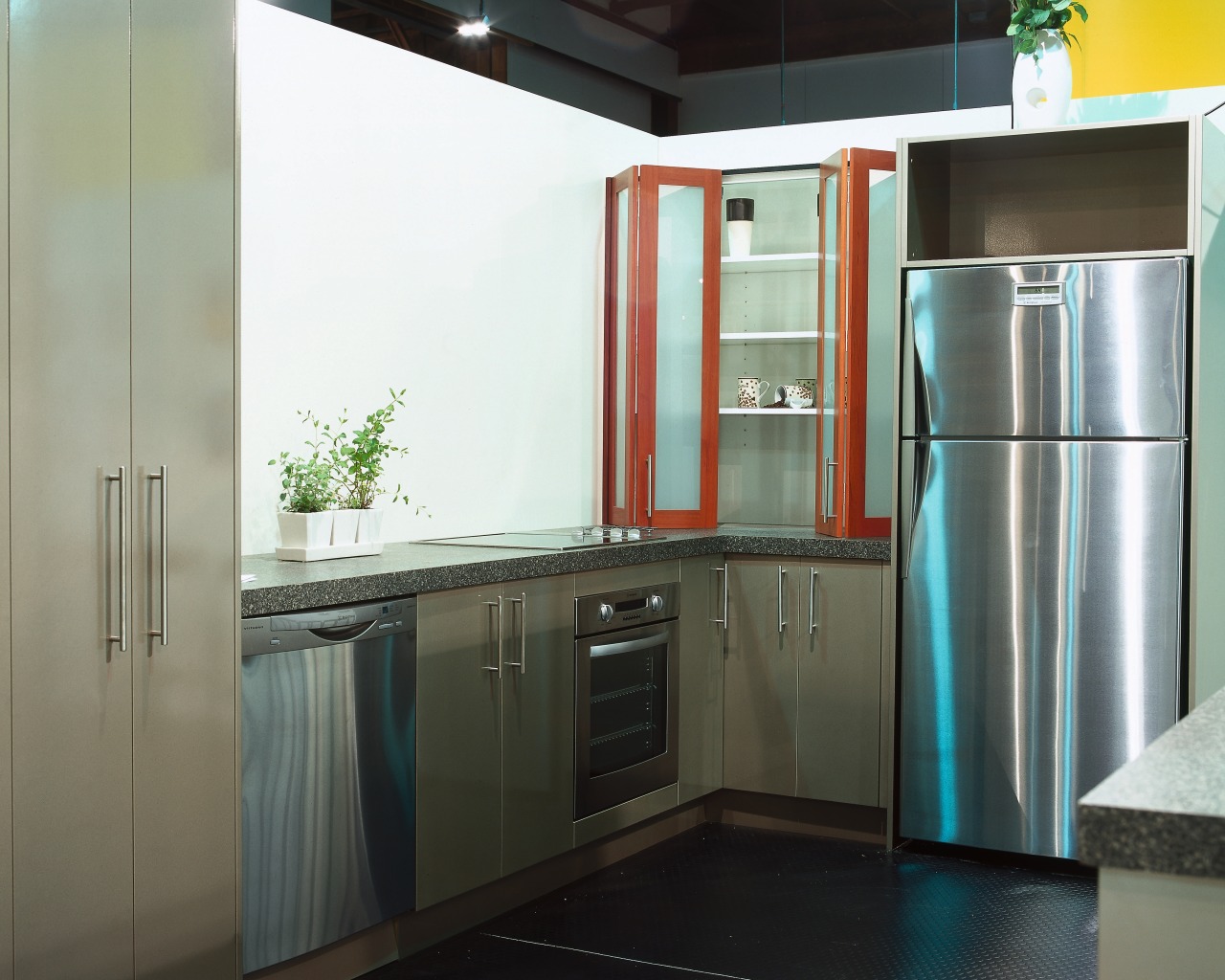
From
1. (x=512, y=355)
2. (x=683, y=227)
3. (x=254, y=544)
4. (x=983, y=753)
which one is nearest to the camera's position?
(x=254, y=544)

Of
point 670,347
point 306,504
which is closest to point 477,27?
point 670,347

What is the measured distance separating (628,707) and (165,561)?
1.75 m

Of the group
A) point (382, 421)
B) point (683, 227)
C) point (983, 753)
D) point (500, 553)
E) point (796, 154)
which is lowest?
point (983, 753)

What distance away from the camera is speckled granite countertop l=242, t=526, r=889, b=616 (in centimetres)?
262

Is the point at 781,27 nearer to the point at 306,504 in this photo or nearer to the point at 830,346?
the point at 830,346

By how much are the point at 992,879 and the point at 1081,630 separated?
74 cm

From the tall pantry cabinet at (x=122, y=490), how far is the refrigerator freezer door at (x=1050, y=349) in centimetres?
218

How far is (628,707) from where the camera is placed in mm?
3746

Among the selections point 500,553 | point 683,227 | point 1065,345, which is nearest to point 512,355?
point 683,227

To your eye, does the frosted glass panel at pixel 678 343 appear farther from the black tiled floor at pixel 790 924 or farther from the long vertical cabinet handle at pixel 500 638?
the long vertical cabinet handle at pixel 500 638

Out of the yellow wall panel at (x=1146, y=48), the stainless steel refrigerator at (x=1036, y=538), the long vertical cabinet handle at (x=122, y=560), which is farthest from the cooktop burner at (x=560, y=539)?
the yellow wall panel at (x=1146, y=48)

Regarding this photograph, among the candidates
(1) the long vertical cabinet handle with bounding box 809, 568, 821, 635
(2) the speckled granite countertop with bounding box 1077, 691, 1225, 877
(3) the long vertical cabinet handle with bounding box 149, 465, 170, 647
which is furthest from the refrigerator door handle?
(2) the speckled granite countertop with bounding box 1077, 691, 1225, 877

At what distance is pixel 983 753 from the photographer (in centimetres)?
382

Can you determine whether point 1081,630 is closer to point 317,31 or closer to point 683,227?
point 683,227
